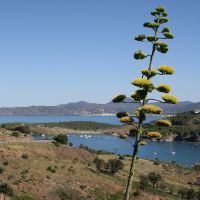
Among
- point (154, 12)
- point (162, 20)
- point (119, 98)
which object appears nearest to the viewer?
point (119, 98)

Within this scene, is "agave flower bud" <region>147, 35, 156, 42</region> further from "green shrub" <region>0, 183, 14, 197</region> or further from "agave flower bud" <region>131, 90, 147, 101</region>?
"green shrub" <region>0, 183, 14, 197</region>

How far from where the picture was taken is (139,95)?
13031 mm

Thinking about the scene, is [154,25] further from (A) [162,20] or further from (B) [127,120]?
(B) [127,120]

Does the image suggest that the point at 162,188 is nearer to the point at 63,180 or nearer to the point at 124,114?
the point at 63,180

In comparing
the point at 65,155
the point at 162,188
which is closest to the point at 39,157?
the point at 65,155

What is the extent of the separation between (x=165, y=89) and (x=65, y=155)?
62985mm

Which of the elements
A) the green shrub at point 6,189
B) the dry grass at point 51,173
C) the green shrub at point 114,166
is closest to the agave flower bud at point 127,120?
the green shrub at point 6,189

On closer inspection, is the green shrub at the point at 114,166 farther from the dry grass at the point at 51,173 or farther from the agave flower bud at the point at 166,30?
the agave flower bud at the point at 166,30

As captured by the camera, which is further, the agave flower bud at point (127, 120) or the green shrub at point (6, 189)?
the green shrub at point (6, 189)

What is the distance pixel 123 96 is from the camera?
1306cm

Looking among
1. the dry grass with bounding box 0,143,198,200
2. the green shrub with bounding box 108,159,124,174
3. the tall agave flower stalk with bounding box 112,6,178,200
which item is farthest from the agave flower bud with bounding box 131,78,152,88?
the green shrub with bounding box 108,159,124,174

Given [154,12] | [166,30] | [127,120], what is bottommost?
[127,120]

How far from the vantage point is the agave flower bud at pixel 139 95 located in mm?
12992

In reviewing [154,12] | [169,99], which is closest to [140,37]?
[154,12]
